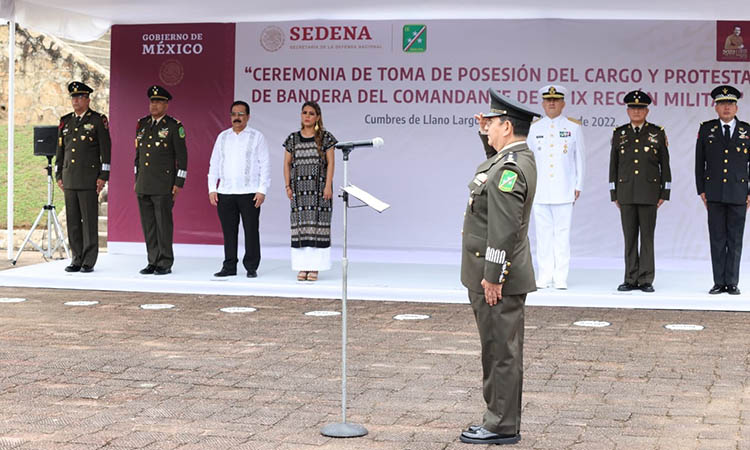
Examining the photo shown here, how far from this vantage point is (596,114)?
11477 millimetres

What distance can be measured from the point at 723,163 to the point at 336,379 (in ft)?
14.9

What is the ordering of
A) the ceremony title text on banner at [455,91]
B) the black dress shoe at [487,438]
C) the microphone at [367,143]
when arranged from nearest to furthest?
the microphone at [367,143]
the black dress shoe at [487,438]
the ceremony title text on banner at [455,91]

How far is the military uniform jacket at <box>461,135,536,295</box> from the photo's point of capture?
4.65 meters

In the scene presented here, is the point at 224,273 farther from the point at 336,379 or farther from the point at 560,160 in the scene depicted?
the point at 336,379

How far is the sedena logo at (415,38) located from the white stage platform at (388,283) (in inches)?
85.7

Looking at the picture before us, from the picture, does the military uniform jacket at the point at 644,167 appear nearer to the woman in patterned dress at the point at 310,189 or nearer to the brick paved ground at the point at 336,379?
the brick paved ground at the point at 336,379

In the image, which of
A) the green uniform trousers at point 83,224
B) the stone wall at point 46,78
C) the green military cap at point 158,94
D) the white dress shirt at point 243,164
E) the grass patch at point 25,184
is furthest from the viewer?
the stone wall at point 46,78

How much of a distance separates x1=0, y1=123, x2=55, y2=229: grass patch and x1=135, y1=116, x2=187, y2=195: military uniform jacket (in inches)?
362

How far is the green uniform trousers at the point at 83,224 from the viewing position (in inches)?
421

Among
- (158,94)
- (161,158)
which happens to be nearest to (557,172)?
(161,158)

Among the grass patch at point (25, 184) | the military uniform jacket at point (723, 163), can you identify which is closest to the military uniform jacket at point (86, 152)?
the military uniform jacket at point (723, 163)

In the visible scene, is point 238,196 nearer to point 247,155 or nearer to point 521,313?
point 247,155

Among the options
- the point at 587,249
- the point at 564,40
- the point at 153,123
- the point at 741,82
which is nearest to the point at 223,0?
the point at 153,123

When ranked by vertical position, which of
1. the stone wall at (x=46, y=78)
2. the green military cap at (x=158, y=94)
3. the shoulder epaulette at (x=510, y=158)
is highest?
the stone wall at (x=46, y=78)
